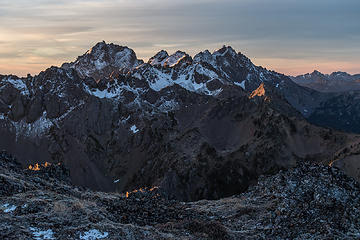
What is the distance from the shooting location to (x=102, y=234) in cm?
2458

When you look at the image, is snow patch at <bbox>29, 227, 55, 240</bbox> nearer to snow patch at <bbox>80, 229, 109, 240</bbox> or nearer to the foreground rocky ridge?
the foreground rocky ridge

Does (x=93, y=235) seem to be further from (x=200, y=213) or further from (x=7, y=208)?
(x=200, y=213)

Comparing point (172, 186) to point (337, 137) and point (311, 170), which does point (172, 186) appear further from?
point (311, 170)

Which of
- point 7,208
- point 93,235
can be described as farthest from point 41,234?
point 7,208

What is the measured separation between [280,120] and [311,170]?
13707 cm

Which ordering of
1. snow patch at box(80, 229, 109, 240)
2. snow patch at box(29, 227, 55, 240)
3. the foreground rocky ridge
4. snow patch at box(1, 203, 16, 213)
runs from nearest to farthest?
snow patch at box(29, 227, 55, 240) < snow patch at box(80, 229, 109, 240) < the foreground rocky ridge < snow patch at box(1, 203, 16, 213)

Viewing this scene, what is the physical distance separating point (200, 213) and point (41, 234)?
17363mm

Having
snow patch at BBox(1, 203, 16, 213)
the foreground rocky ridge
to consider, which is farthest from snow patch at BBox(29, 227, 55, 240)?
snow patch at BBox(1, 203, 16, 213)

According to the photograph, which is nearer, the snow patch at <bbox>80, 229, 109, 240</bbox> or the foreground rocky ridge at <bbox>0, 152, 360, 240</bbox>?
the snow patch at <bbox>80, 229, 109, 240</bbox>

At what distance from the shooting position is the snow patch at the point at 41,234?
23.2 m

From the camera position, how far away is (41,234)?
23.5 metres

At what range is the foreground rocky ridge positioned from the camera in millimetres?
25219

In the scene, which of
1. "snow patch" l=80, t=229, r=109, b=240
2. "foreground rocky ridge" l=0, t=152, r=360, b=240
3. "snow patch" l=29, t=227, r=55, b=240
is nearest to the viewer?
"snow patch" l=29, t=227, r=55, b=240

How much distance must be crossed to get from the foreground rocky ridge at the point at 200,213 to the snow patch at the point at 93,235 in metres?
0.06
